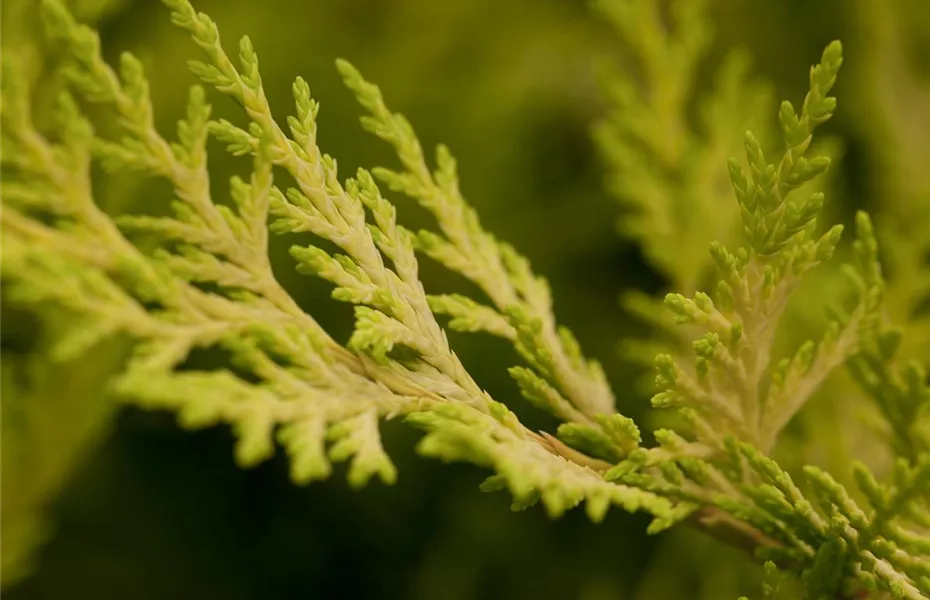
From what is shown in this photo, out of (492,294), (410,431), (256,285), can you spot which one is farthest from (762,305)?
(410,431)

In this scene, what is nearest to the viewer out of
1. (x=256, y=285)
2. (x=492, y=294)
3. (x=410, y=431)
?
(x=256, y=285)

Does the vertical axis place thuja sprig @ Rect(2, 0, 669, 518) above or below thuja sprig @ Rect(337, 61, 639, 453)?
below

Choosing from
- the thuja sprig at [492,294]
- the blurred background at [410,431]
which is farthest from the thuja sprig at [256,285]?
the blurred background at [410,431]

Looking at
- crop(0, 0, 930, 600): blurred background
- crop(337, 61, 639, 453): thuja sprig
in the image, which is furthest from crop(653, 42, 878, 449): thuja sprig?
crop(0, 0, 930, 600): blurred background

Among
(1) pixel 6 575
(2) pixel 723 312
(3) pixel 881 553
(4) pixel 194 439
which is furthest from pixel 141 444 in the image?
(3) pixel 881 553

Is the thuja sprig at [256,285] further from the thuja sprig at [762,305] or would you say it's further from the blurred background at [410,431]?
the blurred background at [410,431]

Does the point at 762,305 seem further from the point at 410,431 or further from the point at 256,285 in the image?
the point at 410,431

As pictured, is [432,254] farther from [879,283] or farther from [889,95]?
[889,95]

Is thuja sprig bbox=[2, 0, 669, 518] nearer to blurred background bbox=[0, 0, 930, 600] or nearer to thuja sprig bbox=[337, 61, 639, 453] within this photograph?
thuja sprig bbox=[337, 61, 639, 453]
